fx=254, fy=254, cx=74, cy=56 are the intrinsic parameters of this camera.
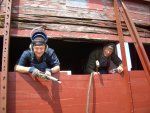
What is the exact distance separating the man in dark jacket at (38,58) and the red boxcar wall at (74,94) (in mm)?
171

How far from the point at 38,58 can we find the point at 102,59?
1.55 meters

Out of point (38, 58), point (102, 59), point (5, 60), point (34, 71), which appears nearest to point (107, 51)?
point (102, 59)

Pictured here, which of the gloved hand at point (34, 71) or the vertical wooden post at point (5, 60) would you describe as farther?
the gloved hand at point (34, 71)

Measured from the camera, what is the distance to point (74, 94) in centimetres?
421

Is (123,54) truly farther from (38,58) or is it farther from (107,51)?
(38,58)

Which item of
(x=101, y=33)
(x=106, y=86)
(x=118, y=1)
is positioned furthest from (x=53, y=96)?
(x=118, y=1)

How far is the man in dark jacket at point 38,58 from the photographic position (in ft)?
12.8

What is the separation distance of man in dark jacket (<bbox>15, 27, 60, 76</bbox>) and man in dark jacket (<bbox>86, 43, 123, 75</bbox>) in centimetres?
103

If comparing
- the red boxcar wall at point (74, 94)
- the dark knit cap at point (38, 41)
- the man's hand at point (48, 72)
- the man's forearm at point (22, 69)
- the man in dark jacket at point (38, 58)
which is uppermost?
the dark knit cap at point (38, 41)

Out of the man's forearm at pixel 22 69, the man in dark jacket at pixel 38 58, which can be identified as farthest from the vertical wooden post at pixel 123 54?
the man's forearm at pixel 22 69

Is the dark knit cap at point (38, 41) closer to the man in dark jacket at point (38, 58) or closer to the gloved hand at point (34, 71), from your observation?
the man in dark jacket at point (38, 58)

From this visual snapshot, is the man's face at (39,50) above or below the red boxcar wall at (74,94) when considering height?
above

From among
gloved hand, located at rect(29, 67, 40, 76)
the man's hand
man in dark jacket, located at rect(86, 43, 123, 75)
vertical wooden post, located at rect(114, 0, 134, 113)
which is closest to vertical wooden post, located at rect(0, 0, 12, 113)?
gloved hand, located at rect(29, 67, 40, 76)

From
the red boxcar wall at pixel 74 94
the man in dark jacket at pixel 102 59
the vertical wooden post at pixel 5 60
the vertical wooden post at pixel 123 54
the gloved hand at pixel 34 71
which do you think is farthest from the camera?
the man in dark jacket at pixel 102 59
